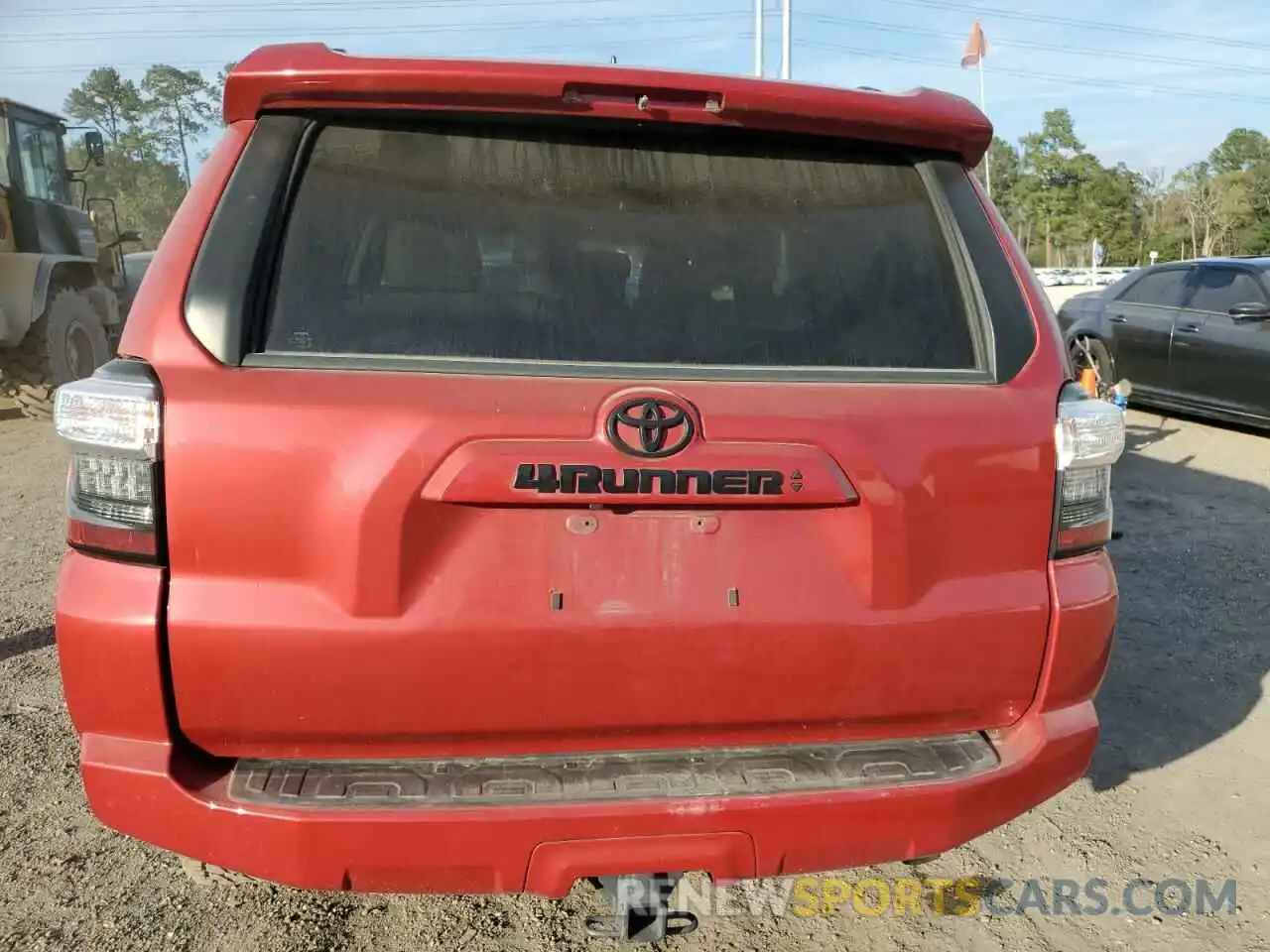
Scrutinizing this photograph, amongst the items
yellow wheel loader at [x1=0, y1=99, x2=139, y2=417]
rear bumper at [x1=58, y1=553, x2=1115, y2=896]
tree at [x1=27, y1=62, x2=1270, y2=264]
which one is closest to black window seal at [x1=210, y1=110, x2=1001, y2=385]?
rear bumper at [x1=58, y1=553, x2=1115, y2=896]

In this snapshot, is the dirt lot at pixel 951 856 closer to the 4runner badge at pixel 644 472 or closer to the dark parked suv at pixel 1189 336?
the 4runner badge at pixel 644 472

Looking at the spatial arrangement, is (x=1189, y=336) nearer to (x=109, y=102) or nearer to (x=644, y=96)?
(x=644, y=96)

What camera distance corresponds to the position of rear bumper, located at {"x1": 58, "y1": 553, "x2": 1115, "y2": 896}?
162 cm

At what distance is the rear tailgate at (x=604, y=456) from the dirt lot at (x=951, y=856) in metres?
0.84

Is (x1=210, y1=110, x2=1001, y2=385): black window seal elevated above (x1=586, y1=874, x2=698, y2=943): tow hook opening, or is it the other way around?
(x1=210, y1=110, x2=1001, y2=385): black window seal

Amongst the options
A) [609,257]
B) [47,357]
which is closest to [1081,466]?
[609,257]

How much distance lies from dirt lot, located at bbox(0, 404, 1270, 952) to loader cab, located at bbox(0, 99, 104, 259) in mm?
7030

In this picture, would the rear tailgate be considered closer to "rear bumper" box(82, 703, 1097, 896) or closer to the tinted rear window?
the tinted rear window

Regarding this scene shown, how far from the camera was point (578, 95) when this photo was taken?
177cm

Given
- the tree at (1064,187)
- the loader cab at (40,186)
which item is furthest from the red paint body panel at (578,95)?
the tree at (1064,187)

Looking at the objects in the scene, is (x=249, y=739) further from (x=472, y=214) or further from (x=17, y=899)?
(x=17, y=899)

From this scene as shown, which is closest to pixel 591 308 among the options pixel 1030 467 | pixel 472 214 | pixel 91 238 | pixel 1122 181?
pixel 472 214

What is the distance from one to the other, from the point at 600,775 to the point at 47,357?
383 inches

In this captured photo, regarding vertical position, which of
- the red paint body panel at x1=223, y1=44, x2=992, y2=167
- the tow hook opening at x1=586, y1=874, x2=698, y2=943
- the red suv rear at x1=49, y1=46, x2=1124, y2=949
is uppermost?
the red paint body panel at x1=223, y1=44, x2=992, y2=167
